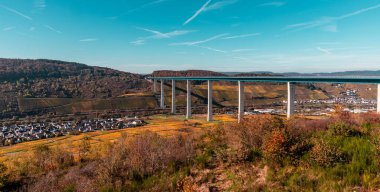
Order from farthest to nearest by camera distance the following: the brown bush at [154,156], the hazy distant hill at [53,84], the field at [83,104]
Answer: the hazy distant hill at [53,84] < the field at [83,104] < the brown bush at [154,156]

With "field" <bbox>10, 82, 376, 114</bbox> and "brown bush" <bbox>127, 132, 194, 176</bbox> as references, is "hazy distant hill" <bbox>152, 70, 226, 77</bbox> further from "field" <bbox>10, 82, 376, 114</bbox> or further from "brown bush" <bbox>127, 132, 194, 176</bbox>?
"brown bush" <bbox>127, 132, 194, 176</bbox>

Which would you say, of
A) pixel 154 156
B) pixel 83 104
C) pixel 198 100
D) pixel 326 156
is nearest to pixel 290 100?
pixel 326 156

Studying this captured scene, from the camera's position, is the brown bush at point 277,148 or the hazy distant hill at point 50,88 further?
the hazy distant hill at point 50,88

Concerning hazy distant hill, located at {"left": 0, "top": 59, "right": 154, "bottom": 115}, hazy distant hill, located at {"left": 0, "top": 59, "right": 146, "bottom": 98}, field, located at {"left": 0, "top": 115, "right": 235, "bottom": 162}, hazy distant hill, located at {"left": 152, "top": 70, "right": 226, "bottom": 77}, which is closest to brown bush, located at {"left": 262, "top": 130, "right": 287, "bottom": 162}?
field, located at {"left": 0, "top": 115, "right": 235, "bottom": 162}

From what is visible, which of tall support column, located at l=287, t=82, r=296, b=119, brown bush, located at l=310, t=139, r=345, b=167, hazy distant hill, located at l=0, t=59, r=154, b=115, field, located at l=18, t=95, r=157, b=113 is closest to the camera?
brown bush, located at l=310, t=139, r=345, b=167

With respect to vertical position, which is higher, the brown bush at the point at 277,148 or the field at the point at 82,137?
the brown bush at the point at 277,148

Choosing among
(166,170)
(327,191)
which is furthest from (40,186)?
(327,191)

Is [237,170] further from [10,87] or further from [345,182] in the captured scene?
[10,87]

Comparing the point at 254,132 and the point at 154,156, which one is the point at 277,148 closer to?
the point at 254,132

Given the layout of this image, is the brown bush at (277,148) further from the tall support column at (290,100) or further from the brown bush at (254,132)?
the tall support column at (290,100)

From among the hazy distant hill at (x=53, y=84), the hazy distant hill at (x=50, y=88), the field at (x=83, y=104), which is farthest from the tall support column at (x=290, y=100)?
the hazy distant hill at (x=53, y=84)

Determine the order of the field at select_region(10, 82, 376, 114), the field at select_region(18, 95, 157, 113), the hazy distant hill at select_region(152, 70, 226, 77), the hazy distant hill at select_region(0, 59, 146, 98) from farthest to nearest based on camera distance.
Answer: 1. the hazy distant hill at select_region(152, 70, 226, 77)
2. the hazy distant hill at select_region(0, 59, 146, 98)
3. the field at select_region(10, 82, 376, 114)
4. the field at select_region(18, 95, 157, 113)
